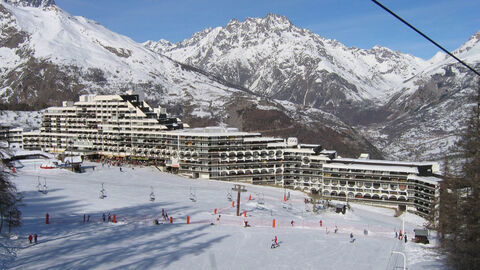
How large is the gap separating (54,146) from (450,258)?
139m

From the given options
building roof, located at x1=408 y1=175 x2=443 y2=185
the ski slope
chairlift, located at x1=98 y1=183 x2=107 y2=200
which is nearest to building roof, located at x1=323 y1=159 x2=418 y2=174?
building roof, located at x1=408 y1=175 x2=443 y2=185

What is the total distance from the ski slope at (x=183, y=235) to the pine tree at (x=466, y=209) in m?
5.77

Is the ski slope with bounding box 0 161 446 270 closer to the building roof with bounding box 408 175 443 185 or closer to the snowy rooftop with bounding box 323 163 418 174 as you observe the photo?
the building roof with bounding box 408 175 443 185

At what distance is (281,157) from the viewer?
12962cm

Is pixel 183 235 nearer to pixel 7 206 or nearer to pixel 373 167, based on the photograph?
pixel 7 206

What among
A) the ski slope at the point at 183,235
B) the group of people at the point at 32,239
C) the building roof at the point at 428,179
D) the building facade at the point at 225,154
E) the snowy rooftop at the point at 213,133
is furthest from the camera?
the snowy rooftop at the point at 213,133

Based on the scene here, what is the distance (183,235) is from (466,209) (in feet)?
113

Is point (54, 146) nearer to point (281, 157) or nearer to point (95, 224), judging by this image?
point (281, 157)

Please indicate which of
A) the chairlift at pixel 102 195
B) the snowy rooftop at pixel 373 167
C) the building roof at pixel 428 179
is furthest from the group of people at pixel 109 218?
the building roof at pixel 428 179

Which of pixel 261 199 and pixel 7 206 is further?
pixel 261 199

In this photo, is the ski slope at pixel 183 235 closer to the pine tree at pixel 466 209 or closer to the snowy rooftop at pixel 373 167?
the pine tree at pixel 466 209

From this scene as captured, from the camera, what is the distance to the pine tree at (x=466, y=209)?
41.9 m

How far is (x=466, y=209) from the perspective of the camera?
144 feet

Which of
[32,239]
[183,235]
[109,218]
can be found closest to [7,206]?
[32,239]
